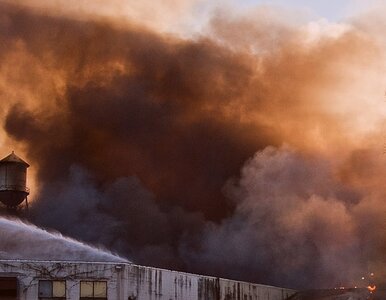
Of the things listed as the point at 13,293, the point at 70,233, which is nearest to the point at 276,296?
the point at 70,233

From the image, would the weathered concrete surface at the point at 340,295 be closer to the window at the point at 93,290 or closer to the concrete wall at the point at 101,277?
the concrete wall at the point at 101,277

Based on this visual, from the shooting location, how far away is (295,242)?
110125 millimetres

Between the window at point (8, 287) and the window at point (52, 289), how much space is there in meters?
A: 2.16

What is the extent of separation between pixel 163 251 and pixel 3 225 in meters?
39.4

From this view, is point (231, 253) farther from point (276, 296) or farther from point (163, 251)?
point (276, 296)

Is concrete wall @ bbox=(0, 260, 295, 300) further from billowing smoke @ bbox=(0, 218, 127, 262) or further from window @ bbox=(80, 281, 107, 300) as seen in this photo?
billowing smoke @ bbox=(0, 218, 127, 262)

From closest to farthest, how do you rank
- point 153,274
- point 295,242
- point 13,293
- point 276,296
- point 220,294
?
point 13,293
point 153,274
point 220,294
point 276,296
point 295,242

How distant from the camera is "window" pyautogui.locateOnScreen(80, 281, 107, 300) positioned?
209 feet

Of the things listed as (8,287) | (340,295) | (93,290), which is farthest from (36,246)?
(340,295)

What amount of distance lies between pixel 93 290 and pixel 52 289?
11.4 ft

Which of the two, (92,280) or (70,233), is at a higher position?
(70,233)

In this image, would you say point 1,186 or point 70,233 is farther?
point 70,233

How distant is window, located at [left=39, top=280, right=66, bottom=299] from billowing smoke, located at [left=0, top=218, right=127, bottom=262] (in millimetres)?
15431

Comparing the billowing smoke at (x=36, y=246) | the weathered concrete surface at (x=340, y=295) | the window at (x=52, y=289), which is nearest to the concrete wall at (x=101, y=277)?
the window at (x=52, y=289)
